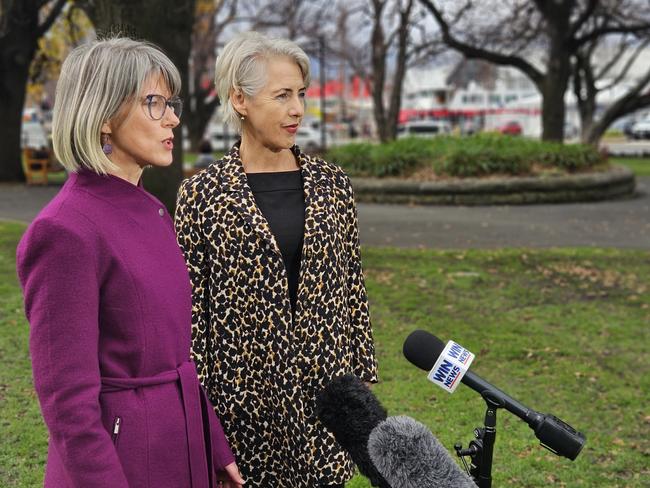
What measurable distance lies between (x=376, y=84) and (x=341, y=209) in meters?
29.8

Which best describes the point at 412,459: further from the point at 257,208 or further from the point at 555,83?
the point at 555,83

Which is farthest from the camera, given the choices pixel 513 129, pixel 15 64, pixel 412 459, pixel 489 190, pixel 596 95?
pixel 513 129

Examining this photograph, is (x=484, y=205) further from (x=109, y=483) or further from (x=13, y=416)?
(x=109, y=483)

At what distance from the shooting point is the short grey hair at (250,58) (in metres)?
3.10

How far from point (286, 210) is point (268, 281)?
28 cm

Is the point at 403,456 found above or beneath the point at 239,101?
beneath

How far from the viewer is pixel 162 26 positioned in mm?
10234

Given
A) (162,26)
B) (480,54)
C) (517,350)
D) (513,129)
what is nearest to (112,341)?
(517,350)

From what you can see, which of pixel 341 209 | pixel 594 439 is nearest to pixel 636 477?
pixel 594 439

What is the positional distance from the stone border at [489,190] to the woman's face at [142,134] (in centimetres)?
1470

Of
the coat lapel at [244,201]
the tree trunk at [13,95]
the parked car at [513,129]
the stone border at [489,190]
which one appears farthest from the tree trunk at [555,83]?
the parked car at [513,129]

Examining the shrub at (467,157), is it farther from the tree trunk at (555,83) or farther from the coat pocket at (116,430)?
the coat pocket at (116,430)

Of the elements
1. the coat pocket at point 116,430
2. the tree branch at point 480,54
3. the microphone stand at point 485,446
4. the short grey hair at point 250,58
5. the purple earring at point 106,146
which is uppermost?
the tree branch at point 480,54

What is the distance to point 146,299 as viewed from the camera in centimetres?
214
